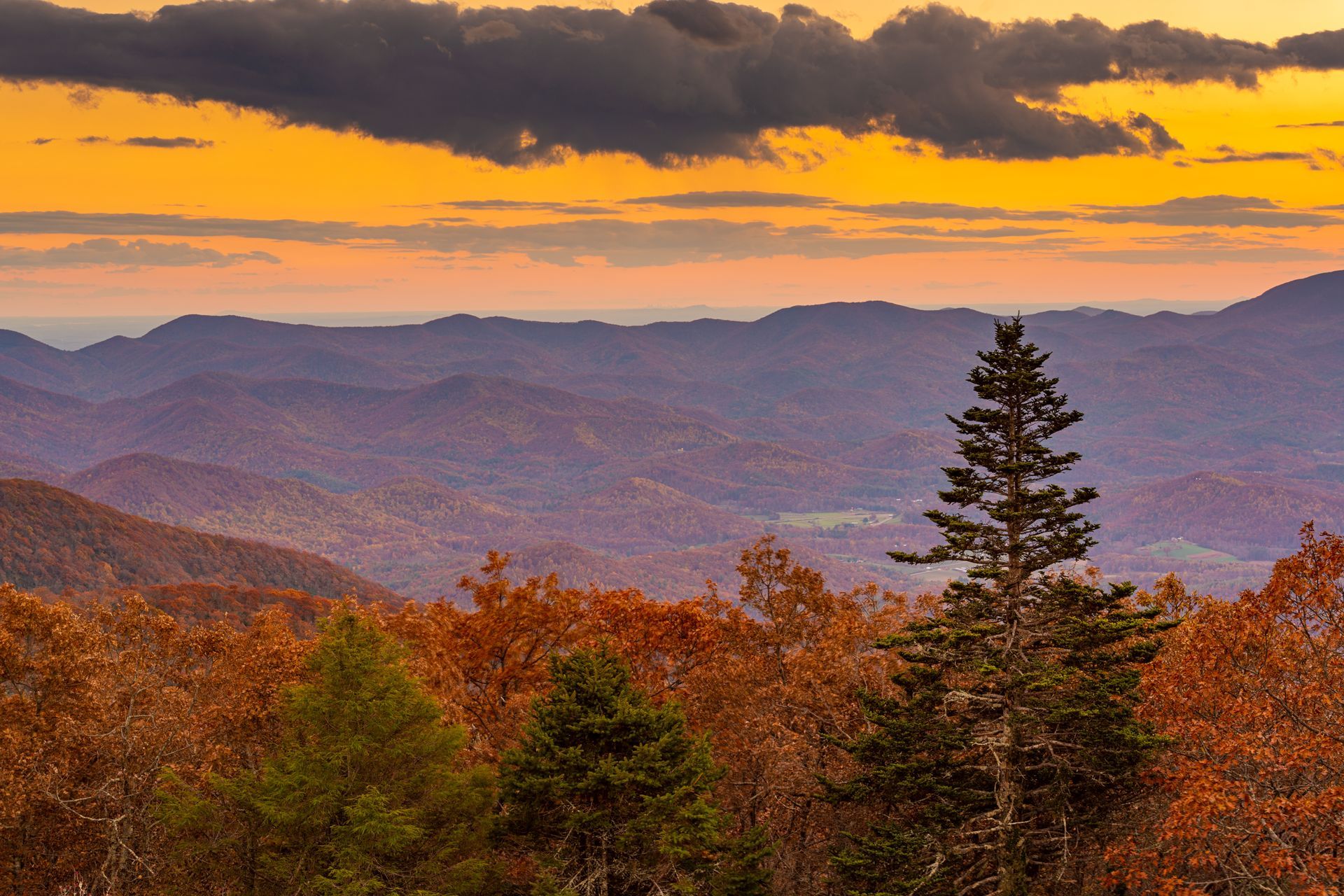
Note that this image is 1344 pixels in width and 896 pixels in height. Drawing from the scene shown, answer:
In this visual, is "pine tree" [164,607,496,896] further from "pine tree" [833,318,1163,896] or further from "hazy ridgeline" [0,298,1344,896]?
"pine tree" [833,318,1163,896]

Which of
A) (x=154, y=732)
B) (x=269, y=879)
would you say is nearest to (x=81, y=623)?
(x=154, y=732)

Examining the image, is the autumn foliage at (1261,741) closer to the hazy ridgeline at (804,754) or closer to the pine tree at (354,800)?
the hazy ridgeline at (804,754)

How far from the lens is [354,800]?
25.8 m

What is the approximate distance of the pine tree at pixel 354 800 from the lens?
82.5 ft

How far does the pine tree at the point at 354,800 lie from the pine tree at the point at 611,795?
5.59 ft

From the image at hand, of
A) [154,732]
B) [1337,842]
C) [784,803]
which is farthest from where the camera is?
[784,803]

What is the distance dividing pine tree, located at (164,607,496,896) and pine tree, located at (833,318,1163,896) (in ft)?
34.9

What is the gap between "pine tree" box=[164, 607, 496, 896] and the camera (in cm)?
2516

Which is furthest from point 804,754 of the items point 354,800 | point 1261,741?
point 1261,741

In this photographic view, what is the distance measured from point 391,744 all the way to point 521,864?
25.5 feet

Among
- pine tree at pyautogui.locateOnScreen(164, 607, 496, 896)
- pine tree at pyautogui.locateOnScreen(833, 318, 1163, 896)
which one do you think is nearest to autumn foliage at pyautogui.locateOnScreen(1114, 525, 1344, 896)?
pine tree at pyautogui.locateOnScreen(833, 318, 1163, 896)

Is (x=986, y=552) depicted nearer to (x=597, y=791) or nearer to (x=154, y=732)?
(x=597, y=791)

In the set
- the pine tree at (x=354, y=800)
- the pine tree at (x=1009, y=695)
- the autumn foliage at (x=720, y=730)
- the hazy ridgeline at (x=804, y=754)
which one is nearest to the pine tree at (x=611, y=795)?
Result: the hazy ridgeline at (x=804, y=754)

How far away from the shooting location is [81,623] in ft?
105
